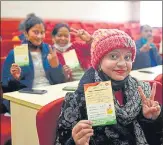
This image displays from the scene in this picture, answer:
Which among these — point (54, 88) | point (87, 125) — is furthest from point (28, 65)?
point (87, 125)

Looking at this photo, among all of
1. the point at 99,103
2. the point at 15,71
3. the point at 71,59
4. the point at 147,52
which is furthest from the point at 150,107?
the point at 147,52

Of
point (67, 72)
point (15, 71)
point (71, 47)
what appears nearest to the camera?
point (15, 71)

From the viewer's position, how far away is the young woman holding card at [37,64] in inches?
78.8

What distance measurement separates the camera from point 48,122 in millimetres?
A: 1069

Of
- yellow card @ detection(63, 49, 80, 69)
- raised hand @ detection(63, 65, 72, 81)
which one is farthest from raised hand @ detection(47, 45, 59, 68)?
yellow card @ detection(63, 49, 80, 69)

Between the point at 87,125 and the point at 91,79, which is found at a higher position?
the point at 91,79

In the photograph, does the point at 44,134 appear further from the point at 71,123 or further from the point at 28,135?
the point at 28,135

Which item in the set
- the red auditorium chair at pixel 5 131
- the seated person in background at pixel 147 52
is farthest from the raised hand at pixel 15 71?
the seated person in background at pixel 147 52

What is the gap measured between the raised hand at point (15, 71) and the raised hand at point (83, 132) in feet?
3.27

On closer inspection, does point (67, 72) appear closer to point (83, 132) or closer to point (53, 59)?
point (53, 59)

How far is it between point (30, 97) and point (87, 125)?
0.59m

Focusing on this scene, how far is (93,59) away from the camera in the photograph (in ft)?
3.58

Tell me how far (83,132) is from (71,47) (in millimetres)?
1352

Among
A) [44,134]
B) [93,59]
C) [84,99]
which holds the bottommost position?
[44,134]
